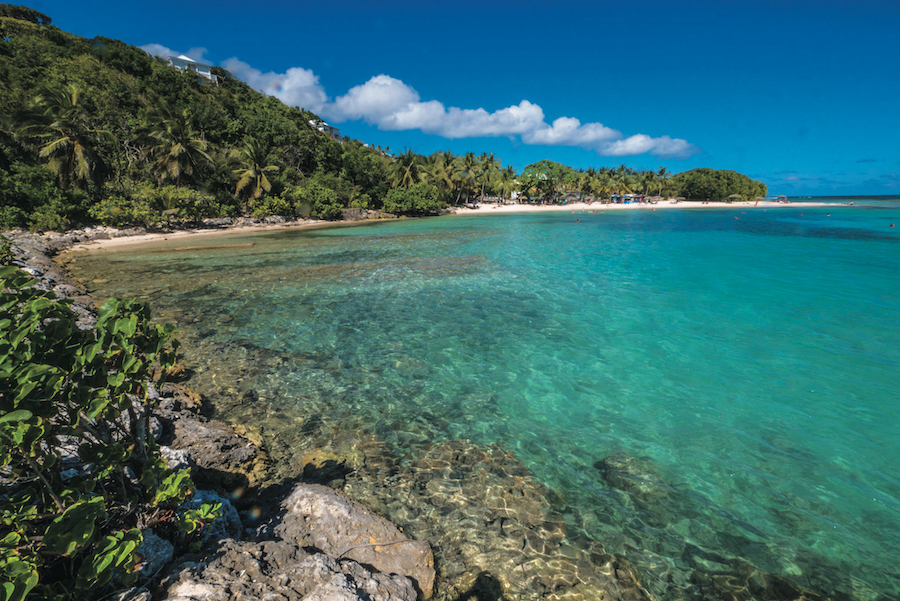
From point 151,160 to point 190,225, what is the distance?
348 inches

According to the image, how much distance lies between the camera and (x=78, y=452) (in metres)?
2.51

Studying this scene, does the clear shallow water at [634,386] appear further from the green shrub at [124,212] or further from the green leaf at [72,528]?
the green shrub at [124,212]

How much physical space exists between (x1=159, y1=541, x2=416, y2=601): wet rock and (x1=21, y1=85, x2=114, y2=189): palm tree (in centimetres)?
4085

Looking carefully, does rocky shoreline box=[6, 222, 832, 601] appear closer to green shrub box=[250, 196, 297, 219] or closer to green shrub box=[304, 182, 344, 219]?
green shrub box=[250, 196, 297, 219]

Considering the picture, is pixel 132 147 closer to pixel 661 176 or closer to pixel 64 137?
pixel 64 137

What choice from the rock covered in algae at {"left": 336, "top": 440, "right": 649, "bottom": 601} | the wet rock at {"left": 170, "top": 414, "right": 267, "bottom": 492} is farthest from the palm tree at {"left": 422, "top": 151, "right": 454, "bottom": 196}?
the rock covered in algae at {"left": 336, "top": 440, "right": 649, "bottom": 601}

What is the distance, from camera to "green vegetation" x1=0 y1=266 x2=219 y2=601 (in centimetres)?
196

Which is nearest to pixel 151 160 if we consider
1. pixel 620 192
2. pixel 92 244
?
pixel 92 244

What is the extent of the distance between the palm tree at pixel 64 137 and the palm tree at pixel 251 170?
12313mm

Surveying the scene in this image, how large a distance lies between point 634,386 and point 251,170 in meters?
46.3

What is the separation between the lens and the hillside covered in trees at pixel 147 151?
95.9 ft

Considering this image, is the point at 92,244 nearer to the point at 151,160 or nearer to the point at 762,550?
the point at 151,160

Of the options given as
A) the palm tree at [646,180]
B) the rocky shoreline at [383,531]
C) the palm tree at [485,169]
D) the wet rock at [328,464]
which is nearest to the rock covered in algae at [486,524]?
the rocky shoreline at [383,531]

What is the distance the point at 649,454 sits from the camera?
5465 mm
